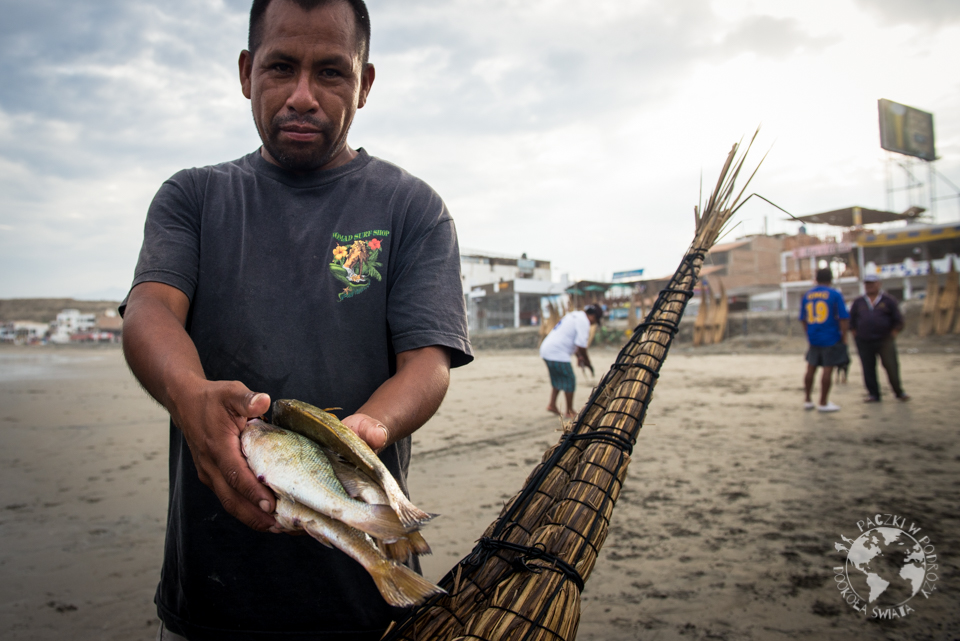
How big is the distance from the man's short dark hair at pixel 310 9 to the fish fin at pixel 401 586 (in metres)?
1.16

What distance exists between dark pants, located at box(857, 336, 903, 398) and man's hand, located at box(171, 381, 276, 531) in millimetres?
9568

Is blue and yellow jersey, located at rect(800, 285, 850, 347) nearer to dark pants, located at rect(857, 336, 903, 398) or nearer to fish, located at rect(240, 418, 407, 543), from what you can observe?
dark pants, located at rect(857, 336, 903, 398)

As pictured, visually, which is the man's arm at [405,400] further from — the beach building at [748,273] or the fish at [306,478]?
the beach building at [748,273]

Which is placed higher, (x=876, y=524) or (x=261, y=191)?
(x=261, y=191)

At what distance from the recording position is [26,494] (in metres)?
5.15

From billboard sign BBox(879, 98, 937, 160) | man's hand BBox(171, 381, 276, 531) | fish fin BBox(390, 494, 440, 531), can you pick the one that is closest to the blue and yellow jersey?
fish fin BBox(390, 494, 440, 531)

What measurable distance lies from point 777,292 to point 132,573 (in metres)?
39.7

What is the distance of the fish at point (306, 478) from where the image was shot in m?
0.79

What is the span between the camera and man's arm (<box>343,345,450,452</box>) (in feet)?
3.07

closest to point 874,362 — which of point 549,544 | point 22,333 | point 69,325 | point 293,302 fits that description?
point 549,544

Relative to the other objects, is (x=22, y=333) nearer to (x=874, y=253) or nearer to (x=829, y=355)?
(x=829, y=355)

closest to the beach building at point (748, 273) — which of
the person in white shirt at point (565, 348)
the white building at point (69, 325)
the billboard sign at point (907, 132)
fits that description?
the billboard sign at point (907, 132)

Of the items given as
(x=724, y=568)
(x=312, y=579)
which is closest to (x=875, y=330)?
(x=724, y=568)

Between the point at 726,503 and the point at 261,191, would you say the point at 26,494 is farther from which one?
the point at 726,503
